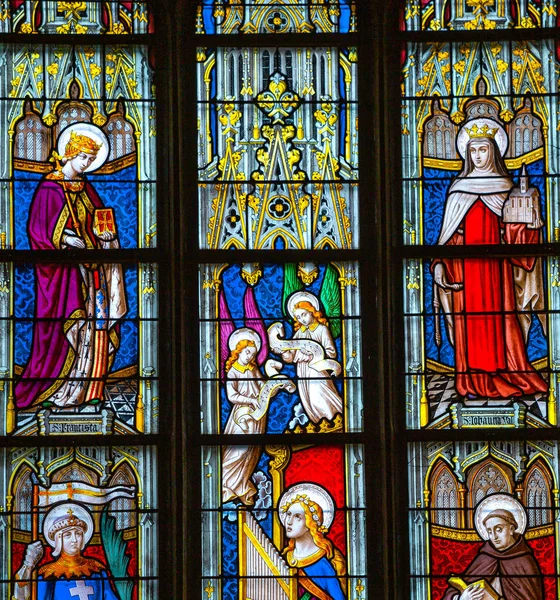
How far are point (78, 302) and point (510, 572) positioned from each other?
3.25m

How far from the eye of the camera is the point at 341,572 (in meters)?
8.95

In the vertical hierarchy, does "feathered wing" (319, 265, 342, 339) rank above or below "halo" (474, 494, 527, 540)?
above

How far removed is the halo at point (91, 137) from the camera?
9.34 meters

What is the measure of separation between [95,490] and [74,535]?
0.31 metres

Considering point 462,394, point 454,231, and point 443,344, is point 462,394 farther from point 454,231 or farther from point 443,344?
point 454,231

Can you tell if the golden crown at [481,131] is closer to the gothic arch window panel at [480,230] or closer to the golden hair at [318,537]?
the gothic arch window panel at [480,230]

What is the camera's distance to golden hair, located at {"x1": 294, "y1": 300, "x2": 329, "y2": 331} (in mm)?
9211

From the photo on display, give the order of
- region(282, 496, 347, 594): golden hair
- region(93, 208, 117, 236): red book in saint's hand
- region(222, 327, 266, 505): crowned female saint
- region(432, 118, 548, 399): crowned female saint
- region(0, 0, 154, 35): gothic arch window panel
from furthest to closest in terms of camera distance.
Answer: region(0, 0, 154, 35): gothic arch window panel, region(93, 208, 117, 236): red book in saint's hand, region(432, 118, 548, 399): crowned female saint, region(222, 327, 266, 505): crowned female saint, region(282, 496, 347, 594): golden hair

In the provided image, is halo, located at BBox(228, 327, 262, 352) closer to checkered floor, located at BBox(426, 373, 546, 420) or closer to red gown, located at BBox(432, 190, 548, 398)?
checkered floor, located at BBox(426, 373, 546, 420)

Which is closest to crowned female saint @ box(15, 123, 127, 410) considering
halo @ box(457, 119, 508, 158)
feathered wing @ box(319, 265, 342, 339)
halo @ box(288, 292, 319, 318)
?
halo @ box(288, 292, 319, 318)

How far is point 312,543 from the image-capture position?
8.98m

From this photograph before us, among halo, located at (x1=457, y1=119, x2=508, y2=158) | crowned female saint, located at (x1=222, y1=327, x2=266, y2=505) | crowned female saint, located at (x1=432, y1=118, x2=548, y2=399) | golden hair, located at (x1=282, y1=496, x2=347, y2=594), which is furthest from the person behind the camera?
halo, located at (x1=457, y1=119, x2=508, y2=158)

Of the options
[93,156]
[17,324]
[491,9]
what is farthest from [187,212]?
[491,9]

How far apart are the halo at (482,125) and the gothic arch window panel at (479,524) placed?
1.94 m
